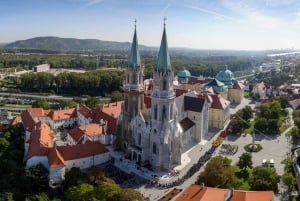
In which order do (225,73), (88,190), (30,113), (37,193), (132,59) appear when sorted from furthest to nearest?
(225,73)
(30,113)
(132,59)
(37,193)
(88,190)

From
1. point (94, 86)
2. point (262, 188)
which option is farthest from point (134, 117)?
point (94, 86)

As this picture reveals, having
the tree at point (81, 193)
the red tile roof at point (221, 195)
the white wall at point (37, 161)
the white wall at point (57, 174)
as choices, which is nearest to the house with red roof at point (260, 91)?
the white wall at point (57, 174)

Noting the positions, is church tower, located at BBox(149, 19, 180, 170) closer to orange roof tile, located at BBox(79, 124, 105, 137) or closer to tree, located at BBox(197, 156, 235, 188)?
tree, located at BBox(197, 156, 235, 188)

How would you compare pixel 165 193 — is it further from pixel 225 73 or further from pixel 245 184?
pixel 225 73

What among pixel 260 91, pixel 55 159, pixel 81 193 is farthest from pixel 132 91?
pixel 260 91

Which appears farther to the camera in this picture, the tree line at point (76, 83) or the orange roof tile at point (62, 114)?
the tree line at point (76, 83)

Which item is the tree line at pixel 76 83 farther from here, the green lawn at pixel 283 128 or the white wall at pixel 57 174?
the white wall at pixel 57 174

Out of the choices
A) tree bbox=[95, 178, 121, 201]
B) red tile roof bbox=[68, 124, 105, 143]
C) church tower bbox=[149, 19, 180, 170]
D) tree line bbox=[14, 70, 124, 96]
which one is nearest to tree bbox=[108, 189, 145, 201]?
tree bbox=[95, 178, 121, 201]
